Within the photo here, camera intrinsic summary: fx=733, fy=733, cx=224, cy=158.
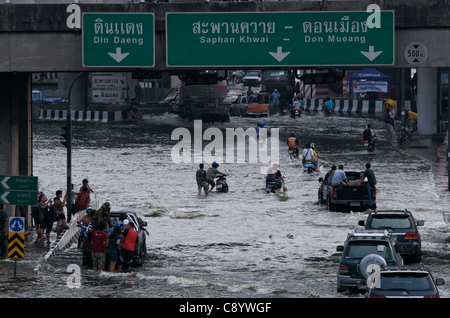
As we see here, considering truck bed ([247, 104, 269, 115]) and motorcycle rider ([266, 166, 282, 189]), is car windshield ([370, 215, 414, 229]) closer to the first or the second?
motorcycle rider ([266, 166, 282, 189])

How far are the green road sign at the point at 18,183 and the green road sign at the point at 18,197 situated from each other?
0.41 ft

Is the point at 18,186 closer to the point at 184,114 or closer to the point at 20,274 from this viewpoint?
the point at 20,274

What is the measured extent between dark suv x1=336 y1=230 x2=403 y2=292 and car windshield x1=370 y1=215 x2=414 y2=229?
2.95 metres

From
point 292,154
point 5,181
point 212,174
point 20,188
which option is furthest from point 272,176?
point 5,181

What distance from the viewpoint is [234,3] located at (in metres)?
20.4

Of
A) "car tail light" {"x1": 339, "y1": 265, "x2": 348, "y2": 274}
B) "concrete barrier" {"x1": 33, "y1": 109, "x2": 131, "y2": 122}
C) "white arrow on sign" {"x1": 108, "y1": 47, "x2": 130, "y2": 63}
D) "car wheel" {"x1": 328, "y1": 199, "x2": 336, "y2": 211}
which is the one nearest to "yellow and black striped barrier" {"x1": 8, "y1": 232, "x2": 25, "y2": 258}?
"white arrow on sign" {"x1": 108, "y1": 47, "x2": 130, "y2": 63}

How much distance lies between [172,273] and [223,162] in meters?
20.5

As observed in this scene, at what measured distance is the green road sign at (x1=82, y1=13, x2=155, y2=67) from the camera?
2011 cm

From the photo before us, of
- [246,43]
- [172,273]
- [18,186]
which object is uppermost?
[246,43]

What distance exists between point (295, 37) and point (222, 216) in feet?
30.8

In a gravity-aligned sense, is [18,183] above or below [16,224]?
above

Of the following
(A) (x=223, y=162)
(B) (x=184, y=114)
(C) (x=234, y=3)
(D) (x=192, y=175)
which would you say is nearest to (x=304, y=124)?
(B) (x=184, y=114)

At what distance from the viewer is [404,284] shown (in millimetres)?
13547

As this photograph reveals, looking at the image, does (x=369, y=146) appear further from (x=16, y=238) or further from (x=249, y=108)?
(x=16, y=238)
